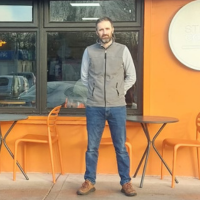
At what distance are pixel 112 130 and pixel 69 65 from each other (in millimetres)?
1372

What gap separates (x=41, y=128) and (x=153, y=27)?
201cm

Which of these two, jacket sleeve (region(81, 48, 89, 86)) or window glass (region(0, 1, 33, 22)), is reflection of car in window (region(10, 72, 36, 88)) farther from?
jacket sleeve (region(81, 48, 89, 86))

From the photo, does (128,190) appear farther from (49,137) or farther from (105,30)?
(105,30)

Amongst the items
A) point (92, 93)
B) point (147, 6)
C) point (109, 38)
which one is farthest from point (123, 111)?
point (147, 6)

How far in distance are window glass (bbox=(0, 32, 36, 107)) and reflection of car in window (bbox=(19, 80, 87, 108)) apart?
0.05 feet

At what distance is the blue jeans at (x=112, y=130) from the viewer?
4.27 m

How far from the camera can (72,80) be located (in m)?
5.28

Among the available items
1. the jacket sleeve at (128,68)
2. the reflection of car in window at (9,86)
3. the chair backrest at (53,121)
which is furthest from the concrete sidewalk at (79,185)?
the jacket sleeve at (128,68)

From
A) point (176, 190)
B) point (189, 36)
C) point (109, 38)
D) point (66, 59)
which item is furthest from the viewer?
point (66, 59)

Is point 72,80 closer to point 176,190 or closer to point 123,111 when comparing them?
point 123,111

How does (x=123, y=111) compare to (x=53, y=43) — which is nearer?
(x=123, y=111)

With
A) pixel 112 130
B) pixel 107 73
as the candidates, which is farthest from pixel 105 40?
pixel 112 130

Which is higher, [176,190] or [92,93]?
[92,93]

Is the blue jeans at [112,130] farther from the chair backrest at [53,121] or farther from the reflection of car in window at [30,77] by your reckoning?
the reflection of car in window at [30,77]
